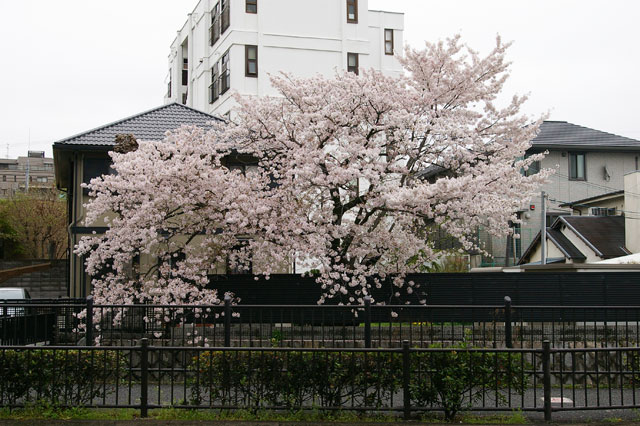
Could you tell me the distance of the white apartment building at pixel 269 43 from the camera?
39875mm

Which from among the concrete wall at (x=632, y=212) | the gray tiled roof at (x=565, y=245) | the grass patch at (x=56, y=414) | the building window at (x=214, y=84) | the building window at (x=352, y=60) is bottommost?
the grass patch at (x=56, y=414)

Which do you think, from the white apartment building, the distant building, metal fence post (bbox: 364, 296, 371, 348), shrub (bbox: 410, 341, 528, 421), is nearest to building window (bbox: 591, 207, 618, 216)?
the white apartment building

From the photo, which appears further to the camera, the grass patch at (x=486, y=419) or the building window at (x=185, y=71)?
the building window at (x=185, y=71)

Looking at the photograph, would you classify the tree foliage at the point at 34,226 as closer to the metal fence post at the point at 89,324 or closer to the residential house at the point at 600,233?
the residential house at the point at 600,233

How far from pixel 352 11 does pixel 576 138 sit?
15.5 m

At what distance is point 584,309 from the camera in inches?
585

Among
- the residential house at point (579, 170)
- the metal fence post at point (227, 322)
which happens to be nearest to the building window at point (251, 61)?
the residential house at point (579, 170)

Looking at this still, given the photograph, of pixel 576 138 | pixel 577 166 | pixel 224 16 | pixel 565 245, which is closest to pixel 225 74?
pixel 224 16

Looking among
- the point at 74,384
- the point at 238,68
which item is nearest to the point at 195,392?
the point at 74,384

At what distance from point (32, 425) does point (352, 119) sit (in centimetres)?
1300

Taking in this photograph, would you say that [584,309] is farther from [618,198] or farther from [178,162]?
[618,198]

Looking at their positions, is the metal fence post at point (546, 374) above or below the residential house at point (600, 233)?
below

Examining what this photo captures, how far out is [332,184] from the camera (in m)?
Result: 19.3

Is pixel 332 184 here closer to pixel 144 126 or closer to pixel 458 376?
pixel 458 376
